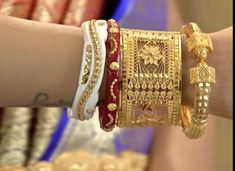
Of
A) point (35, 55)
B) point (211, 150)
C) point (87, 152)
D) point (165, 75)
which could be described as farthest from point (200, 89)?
point (211, 150)

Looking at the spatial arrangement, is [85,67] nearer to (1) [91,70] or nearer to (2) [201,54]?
(1) [91,70]

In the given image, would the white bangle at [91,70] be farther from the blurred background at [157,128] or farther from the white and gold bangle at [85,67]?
the blurred background at [157,128]

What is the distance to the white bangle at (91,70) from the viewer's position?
0.52 metres

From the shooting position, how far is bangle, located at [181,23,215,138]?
1.75ft

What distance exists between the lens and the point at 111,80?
0.52 metres

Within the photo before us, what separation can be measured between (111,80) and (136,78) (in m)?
0.03

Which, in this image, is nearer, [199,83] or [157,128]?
[199,83]

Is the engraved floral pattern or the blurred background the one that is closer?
the engraved floral pattern

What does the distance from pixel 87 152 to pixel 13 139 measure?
0.44ft

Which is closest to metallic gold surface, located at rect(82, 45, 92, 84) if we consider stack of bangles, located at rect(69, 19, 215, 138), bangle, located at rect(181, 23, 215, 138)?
stack of bangles, located at rect(69, 19, 215, 138)

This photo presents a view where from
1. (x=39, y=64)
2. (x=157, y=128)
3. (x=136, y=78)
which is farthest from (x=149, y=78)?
(x=157, y=128)

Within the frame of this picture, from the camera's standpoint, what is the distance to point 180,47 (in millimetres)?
556

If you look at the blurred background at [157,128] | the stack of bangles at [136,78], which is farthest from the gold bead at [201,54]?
the blurred background at [157,128]

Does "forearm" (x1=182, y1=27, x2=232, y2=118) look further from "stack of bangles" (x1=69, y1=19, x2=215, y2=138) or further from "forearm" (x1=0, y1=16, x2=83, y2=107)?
"forearm" (x1=0, y1=16, x2=83, y2=107)
